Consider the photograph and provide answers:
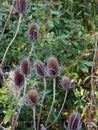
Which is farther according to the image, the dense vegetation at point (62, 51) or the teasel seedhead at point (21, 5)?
the dense vegetation at point (62, 51)

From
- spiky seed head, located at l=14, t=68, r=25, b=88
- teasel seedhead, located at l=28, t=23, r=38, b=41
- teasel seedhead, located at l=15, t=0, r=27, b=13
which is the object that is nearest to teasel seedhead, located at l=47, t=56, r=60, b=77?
spiky seed head, located at l=14, t=68, r=25, b=88

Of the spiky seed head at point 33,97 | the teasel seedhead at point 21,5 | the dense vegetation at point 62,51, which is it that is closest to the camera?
the spiky seed head at point 33,97

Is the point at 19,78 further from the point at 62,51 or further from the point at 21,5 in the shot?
the point at 62,51

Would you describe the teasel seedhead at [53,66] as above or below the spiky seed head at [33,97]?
above

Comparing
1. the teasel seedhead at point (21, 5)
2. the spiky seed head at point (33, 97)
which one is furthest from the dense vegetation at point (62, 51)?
the spiky seed head at point (33, 97)

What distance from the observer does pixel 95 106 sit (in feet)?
8.27

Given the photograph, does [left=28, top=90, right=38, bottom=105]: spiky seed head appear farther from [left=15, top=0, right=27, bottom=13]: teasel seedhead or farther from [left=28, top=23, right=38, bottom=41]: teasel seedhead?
[left=15, top=0, right=27, bottom=13]: teasel seedhead

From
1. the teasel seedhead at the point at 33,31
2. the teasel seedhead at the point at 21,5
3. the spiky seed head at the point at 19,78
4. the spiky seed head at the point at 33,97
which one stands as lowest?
the spiky seed head at the point at 33,97

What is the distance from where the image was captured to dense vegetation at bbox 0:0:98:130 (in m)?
2.53

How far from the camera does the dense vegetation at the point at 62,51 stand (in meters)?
2.53

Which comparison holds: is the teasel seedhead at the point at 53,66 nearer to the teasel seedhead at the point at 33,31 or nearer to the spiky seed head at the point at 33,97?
the spiky seed head at the point at 33,97

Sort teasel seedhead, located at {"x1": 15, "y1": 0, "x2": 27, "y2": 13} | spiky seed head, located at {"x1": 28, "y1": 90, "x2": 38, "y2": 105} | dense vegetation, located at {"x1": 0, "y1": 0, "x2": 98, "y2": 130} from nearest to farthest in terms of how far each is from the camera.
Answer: spiky seed head, located at {"x1": 28, "y1": 90, "x2": 38, "y2": 105} < teasel seedhead, located at {"x1": 15, "y1": 0, "x2": 27, "y2": 13} < dense vegetation, located at {"x1": 0, "y1": 0, "x2": 98, "y2": 130}

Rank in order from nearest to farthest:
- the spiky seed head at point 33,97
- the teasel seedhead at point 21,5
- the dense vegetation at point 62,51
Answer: the spiky seed head at point 33,97 → the teasel seedhead at point 21,5 → the dense vegetation at point 62,51

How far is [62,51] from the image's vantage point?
8.75 feet
